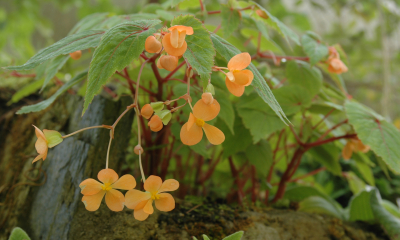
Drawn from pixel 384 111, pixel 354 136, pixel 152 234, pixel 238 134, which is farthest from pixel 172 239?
pixel 384 111

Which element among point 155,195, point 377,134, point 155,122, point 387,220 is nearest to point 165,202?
point 155,195

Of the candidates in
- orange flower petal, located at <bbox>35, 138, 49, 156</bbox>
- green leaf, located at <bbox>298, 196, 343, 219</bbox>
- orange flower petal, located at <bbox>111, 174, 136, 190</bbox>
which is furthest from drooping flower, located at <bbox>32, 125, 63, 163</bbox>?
green leaf, located at <bbox>298, 196, 343, 219</bbox>

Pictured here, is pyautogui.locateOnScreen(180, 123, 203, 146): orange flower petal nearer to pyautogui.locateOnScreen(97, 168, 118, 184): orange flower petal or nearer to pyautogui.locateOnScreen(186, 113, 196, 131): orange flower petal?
pyautogui.locateOnScreen(186, 113, 196, 131): orange flower petal

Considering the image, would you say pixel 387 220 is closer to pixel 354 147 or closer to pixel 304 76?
pixel 354 147

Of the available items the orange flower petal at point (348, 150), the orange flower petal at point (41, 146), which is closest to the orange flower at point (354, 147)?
the orange flower petal at point (348, 150)

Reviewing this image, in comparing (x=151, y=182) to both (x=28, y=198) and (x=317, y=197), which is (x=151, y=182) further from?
(x=317, y=197)
